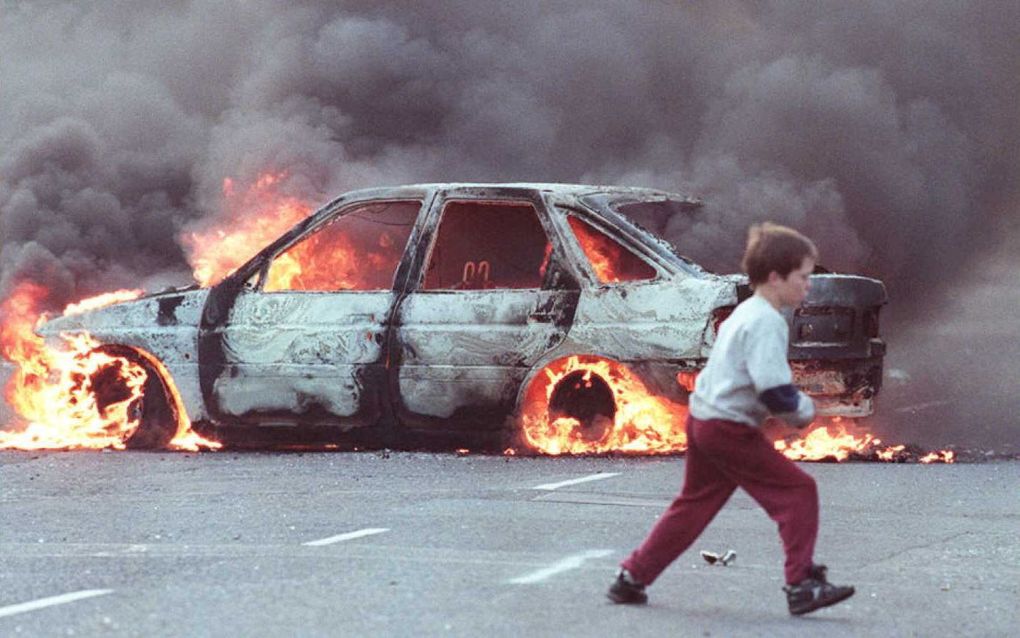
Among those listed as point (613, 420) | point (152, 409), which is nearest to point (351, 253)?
point (152, 409)

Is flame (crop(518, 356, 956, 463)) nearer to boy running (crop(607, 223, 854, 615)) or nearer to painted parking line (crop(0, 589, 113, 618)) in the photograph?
boy running (crop(607, 223, 854, 615))

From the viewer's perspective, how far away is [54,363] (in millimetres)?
11789

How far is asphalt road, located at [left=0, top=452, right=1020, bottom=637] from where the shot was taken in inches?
217

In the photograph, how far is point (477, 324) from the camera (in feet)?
36.1

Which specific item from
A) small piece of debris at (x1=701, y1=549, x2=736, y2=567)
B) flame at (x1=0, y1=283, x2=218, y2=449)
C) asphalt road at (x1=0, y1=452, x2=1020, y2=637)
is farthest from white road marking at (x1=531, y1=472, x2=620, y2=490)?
flame at (x1=0, y1=283, x2=218, y2=449)

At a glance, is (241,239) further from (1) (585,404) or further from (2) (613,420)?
(2) (613,420)

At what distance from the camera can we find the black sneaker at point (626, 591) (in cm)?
568

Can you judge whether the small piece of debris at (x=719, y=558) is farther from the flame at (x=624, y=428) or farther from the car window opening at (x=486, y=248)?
the car window opening at (x=486, y=248)

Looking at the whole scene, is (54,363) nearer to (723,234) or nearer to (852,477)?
(723,234)

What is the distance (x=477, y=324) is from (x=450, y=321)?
0.18 m

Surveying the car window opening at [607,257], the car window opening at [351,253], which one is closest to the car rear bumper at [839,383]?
the car window opening at [607,257]

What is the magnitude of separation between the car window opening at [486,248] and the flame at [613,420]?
71 cm

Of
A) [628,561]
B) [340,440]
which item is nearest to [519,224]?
[340,440]

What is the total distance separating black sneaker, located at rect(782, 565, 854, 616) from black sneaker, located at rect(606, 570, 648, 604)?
49 cm
